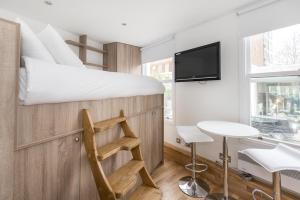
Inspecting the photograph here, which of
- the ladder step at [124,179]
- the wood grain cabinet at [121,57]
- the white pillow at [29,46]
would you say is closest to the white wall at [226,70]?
the wood grain cabinet at [121,57]

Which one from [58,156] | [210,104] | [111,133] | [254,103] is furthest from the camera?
[210,104]

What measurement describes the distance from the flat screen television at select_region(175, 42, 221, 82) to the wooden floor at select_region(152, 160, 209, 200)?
1444mm

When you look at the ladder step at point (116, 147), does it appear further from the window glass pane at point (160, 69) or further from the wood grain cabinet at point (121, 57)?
the wood grain cabinet at point (121, 57)

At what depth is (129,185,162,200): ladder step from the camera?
5.01 feet

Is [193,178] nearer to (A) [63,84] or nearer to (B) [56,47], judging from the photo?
(A) [63,84]

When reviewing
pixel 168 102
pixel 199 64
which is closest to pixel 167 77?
pixel 168 102

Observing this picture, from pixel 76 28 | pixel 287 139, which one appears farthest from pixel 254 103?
pixel 76 28

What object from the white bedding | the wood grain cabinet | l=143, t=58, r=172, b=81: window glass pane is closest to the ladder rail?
the white bedding

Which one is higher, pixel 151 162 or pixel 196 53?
pixel 196 53

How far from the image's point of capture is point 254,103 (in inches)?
84.1

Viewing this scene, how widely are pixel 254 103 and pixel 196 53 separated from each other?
1120 mm

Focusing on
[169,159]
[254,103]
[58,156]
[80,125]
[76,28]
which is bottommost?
[169,159]

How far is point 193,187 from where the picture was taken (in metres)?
2.01

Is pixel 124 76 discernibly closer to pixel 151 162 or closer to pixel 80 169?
pixel 80 169
